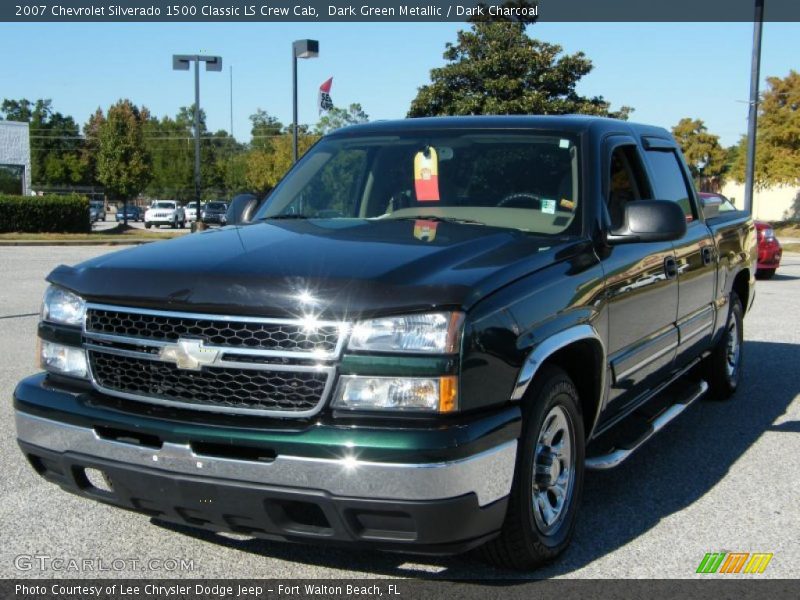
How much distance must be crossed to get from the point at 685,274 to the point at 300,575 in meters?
2.87

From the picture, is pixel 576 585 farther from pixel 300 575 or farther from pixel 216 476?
pixel 216 476

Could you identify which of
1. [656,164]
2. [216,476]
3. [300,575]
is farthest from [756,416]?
[216,476]

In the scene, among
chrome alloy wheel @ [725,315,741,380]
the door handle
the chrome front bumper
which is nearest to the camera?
the chrome front bumper

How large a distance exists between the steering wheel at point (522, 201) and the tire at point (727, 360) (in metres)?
2.63

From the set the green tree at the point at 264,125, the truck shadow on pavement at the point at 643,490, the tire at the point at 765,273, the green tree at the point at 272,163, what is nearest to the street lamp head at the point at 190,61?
the green tree at the point at 272,163

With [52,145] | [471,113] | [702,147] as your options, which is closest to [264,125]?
[52,145]

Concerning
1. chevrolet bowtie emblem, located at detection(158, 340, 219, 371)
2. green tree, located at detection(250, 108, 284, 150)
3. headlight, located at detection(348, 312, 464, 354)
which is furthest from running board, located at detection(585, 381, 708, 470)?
green tree, located at detection(250, 108, 284, 150)

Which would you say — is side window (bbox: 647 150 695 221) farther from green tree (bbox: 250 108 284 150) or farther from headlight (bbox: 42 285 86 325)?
green tree (bbox: 250 108 284 150)

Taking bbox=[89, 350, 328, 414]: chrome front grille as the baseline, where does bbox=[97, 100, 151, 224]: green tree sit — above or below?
above

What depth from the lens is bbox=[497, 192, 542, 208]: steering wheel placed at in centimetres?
430

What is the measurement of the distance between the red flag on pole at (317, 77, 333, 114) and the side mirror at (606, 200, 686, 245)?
1941 cm

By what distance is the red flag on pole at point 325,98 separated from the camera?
23.2 meters

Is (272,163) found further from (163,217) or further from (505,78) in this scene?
(505,78)

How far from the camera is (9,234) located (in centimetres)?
3017
